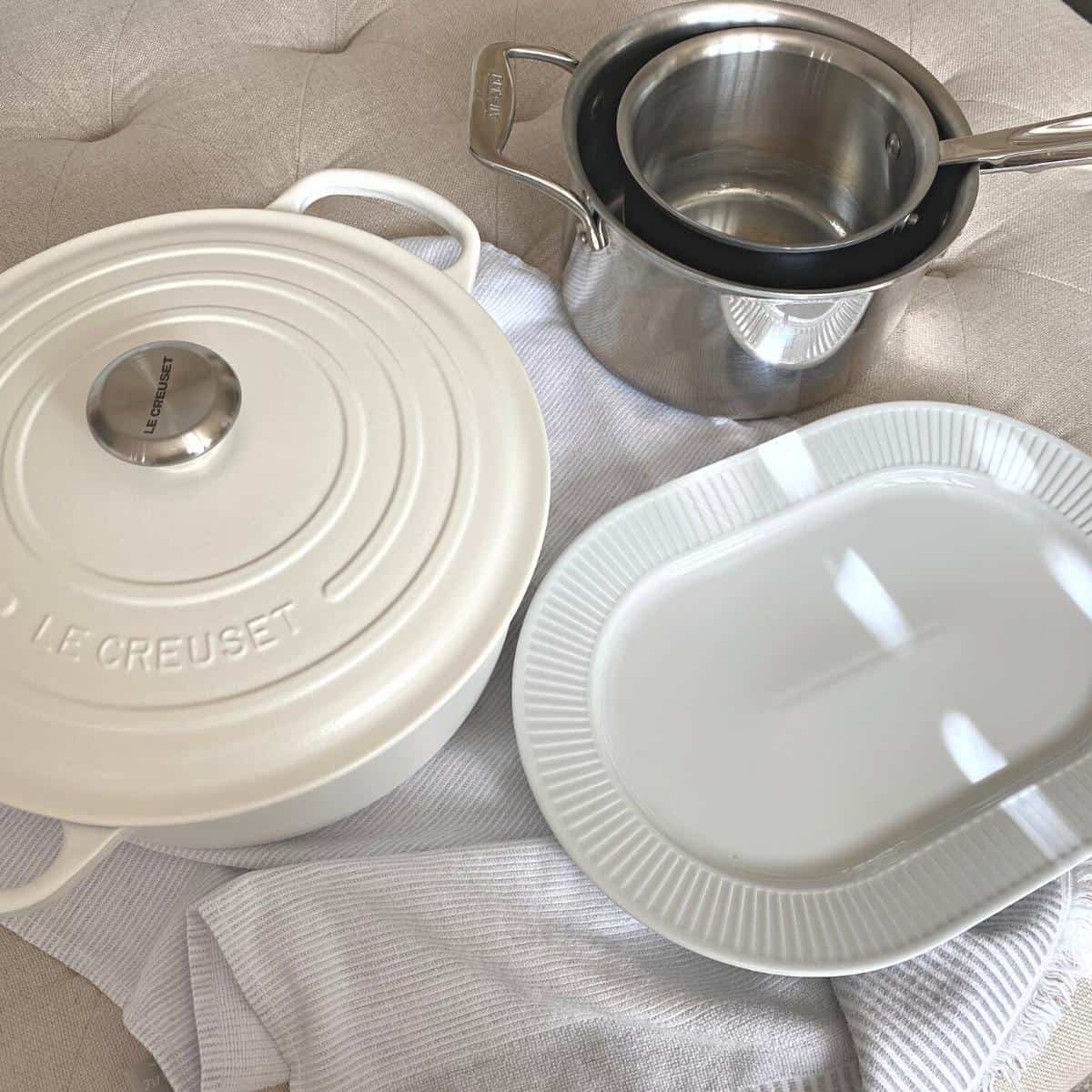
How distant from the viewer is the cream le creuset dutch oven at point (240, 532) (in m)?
0.34

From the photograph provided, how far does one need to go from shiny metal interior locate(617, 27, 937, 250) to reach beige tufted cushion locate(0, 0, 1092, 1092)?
3.7 inches

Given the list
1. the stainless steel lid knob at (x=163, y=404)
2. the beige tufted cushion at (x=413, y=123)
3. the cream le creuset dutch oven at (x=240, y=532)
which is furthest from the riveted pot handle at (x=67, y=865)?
the beige tufted cushion at (x=413, y=123)

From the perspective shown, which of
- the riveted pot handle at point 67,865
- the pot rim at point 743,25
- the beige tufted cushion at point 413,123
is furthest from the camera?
the beige tufted cushion at point 413,123

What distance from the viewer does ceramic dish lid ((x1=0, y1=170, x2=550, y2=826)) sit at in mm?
344

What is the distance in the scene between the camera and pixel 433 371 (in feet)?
1.36

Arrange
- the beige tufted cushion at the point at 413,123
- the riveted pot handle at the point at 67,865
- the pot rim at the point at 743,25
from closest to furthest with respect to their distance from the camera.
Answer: the riveted pot handle at the point at 67,865
the pot rim at the point at 743,25
the beige tufted cushion at the point at 413,123

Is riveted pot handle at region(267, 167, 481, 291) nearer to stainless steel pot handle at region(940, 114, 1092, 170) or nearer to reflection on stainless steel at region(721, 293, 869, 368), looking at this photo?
reflection on stainless steel at region(721, 293, 869, 368)

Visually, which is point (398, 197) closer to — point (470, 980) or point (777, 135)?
point (777, 135)

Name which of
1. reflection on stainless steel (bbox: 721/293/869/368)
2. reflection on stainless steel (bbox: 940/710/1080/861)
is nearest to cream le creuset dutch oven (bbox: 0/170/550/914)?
reflection on stainless steel (bbox: 721/293/869/368)

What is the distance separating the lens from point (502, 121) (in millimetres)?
524

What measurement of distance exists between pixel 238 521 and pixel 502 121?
28 cm

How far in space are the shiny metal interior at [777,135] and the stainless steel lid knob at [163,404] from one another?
0.22m

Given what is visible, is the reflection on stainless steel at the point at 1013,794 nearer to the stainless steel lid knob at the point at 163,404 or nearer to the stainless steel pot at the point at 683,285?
the stainless steel pot at the point at 683,285

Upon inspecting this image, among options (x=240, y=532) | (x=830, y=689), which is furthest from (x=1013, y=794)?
(x=240, y=532)
